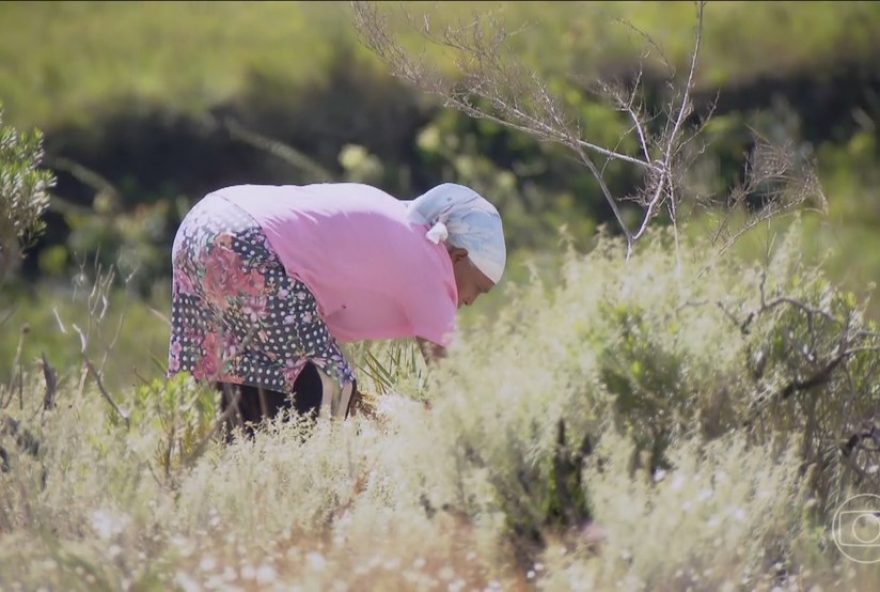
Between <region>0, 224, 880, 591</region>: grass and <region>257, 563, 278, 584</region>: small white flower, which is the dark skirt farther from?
<region>257, 563, 278, 584</region>: small white flower

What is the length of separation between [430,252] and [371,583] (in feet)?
4.82

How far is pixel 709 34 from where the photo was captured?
1727 centimetres

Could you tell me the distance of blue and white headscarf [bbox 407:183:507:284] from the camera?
5.67m

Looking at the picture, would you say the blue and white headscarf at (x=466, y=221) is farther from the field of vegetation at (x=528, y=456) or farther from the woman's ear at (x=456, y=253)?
the field of vegetation at (x=528, y=456)

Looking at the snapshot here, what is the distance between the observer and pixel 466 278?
5.84 meters

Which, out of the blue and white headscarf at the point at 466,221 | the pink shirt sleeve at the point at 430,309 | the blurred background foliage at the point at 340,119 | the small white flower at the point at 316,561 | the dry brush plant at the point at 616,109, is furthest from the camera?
the blurred background foliage at the point at 340,119

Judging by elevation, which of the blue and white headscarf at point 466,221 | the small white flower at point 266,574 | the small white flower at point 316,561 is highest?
the blue and white headscarf at point 466,221

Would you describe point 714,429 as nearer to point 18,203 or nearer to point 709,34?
point 18,203

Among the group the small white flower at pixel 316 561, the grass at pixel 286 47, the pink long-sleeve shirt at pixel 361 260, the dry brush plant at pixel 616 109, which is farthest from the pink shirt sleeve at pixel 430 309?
the grass at pixel 286 47

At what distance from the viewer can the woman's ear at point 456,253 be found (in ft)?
18.8

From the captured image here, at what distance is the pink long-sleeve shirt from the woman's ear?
0.11 metres

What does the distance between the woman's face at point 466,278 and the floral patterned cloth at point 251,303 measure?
19.0 inches

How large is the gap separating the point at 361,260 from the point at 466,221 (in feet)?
1.22

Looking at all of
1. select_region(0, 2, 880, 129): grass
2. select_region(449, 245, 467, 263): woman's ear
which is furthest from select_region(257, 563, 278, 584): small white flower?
select_region(0, 2, 880, 129): grass
